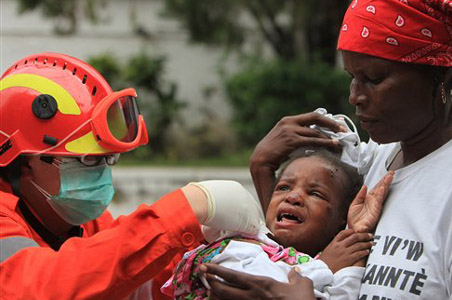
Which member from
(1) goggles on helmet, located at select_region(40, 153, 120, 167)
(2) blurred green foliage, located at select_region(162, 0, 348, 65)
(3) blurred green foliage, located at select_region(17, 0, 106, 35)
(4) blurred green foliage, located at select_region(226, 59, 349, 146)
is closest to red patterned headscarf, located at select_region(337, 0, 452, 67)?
(1) goggles on helmet, located at select_region(40, 153, 120, 167)

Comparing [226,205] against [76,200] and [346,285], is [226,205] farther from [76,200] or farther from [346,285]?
[76,200]

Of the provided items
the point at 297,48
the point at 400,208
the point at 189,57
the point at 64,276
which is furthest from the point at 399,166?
the point at 189,57

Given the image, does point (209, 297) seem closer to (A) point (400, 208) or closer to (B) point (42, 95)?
(A) point (400, 208)

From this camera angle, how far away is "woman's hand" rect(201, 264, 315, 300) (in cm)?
275

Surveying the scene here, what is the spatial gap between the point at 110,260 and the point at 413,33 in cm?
132

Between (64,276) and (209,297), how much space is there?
546mm

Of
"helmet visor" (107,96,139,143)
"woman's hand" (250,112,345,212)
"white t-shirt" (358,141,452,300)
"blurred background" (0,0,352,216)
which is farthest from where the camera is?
"blurred background" (0,0,352,216)

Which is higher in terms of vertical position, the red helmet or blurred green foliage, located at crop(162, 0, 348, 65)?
the red helmet

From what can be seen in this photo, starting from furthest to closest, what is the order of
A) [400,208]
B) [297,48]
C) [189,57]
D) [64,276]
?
[189,57], [297,48], [400,208], [64,276]

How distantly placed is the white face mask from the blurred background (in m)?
10.4

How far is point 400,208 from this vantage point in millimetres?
2854

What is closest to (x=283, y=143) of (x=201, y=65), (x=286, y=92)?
(x=286, y=92)

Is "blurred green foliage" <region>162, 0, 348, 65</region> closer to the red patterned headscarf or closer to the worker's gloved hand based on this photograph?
the red patterned headscarf

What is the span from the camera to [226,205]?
2742 mm
